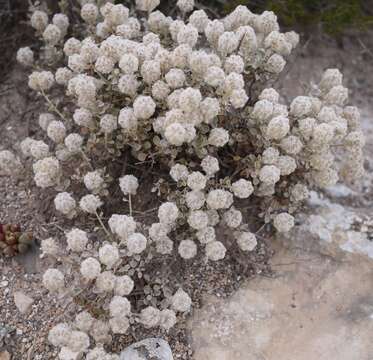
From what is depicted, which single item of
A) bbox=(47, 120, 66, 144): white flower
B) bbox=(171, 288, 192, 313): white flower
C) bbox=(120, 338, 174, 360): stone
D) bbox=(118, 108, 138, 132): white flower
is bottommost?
bbox=(120, 338, 174, 360): stone

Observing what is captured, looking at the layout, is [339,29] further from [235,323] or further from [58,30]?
[235,323]

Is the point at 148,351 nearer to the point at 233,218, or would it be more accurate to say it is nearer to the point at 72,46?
the point at 233,218

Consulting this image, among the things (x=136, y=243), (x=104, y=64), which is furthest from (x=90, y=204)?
(x=104, y=64)

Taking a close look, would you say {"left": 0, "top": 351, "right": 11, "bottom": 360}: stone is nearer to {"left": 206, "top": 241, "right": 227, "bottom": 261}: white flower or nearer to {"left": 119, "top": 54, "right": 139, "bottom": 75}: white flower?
{"left": 206, "top": 241, "right": 227, "bottom": 261}: white flower

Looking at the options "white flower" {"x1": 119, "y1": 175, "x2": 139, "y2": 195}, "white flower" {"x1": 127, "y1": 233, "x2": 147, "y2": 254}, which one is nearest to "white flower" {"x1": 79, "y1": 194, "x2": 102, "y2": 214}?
"white flower" {"x1": 119, "y1": 175, "x2": 139, "y2": 195}

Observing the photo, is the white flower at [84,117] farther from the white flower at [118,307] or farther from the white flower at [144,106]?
the white flower at [118,307]

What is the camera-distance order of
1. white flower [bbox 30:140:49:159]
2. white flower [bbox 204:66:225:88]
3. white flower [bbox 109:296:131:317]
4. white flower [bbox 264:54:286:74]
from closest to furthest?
white flower [bbox 109:296:131:317] → white flower [bbox 204:66:225:88] → white flower [bbox 30:140:49:159] → white flower [bbox 264:54:286:74]

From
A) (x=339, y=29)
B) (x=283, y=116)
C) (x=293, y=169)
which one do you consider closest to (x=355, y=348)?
(x=293, y=169)
